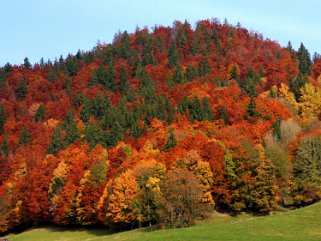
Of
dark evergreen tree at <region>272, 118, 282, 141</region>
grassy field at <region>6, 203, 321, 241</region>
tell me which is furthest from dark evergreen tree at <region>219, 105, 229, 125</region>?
grassy field at <region>6, 203, 321, 241</region>

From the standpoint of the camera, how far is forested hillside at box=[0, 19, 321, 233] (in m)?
87.8

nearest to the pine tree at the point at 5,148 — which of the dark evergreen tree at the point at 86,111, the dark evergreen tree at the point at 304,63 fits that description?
the dark evergreen tree at the point at 86,111

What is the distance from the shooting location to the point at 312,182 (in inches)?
3494

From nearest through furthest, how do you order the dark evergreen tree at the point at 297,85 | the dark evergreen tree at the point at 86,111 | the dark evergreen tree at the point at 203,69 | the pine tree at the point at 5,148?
the pine tree at the point at 5,148
the dark evergreen tree at the point at 297,85
the dark evergreen tree at the point at 86,111
the dark evergreen tree at the point at 203,69

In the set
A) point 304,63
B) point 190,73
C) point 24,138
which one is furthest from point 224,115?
point 24,138

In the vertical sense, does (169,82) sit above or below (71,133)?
above

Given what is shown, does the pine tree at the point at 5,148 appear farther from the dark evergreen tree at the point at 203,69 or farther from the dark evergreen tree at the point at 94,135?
the dark evergreen tree at the point at 203,69

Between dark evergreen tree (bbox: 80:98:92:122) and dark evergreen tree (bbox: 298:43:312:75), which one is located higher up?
dark evergreen tree (bbox: 298:43:312:75)

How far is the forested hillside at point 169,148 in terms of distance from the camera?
8775 centimetres

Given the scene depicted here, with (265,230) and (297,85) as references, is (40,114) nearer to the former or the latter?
(297,85)

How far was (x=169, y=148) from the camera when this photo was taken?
110625mm

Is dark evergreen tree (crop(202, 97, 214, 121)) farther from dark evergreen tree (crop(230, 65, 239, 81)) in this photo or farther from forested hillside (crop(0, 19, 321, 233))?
dark evergreen tree (crop(230, 65, 239, 81))

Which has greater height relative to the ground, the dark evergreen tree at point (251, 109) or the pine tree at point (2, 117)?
the pine tree at point (2, 117)

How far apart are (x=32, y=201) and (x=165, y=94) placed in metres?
73.8
